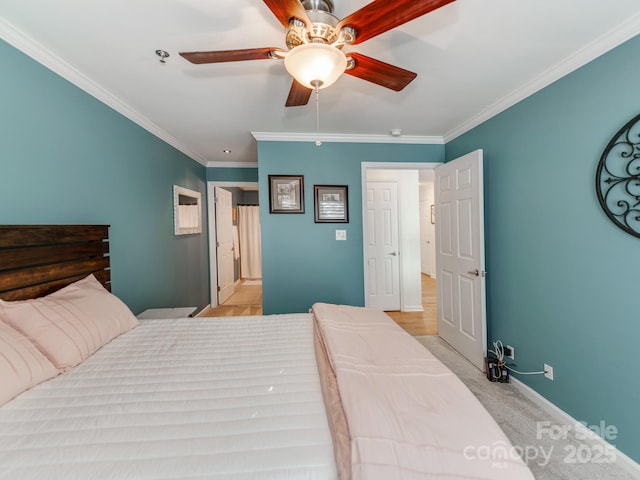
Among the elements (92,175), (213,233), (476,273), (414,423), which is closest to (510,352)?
(476,273)

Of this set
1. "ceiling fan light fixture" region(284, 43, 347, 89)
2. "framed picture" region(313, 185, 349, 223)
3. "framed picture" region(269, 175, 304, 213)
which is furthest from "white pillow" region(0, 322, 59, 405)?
"framed picture" region(313, 185, 349, 223)

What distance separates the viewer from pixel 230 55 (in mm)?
1202

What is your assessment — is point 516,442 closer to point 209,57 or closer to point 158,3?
point 209,57

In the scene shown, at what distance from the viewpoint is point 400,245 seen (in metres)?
4.08

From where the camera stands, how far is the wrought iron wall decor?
1392mm

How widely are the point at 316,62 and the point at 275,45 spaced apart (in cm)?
60

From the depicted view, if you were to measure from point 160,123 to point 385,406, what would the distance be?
3073mm

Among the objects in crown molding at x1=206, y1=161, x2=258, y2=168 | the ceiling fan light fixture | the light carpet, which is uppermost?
crown molding at x1=206, y1=161, x2=258, y2=168

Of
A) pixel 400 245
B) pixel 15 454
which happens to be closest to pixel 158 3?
pixel 15 454

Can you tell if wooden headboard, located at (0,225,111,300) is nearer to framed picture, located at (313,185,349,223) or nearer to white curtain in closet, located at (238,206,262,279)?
framed picture, located at (313,185,349,223)

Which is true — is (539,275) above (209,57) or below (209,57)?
below

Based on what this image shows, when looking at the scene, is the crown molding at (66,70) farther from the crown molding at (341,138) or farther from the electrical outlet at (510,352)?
the electrical outlet at (510,352)

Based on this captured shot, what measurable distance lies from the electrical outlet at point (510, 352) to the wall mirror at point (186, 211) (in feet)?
12.1

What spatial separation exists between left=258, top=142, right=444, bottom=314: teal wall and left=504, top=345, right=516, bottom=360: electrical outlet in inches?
56.2
